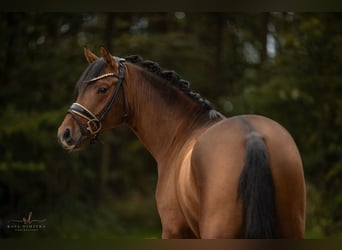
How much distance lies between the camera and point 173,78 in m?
3.99

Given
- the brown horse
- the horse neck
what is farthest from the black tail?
the horse neck

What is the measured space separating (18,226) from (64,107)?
18.7 feet

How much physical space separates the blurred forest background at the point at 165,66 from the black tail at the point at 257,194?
580cm

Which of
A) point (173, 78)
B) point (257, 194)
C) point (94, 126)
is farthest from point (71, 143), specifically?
point (257, 194)

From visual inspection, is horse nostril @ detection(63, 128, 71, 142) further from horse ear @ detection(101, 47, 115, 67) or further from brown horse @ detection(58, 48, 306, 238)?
horse ear @ detection(101, 47, 115, 67)

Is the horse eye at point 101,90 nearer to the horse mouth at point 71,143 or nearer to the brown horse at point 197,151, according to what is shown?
the brown horse at point 197,151

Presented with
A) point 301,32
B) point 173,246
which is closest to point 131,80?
point 173,246

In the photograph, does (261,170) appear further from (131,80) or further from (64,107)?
(64,107)

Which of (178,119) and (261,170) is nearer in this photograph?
(261,170)

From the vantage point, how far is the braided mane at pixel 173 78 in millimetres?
3891

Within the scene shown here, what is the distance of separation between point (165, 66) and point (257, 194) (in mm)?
8985

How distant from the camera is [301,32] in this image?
9.70m

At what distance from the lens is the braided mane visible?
12.8ft

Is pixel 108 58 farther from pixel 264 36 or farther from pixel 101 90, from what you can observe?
pixel 264 36
